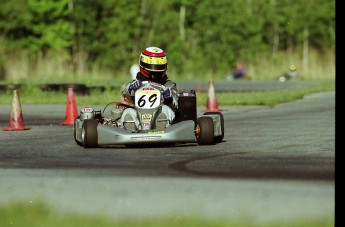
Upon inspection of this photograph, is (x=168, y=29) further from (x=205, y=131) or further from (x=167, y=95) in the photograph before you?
(x=205, y=131)

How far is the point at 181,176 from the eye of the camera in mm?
11703

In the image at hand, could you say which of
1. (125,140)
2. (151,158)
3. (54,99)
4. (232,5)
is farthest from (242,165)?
(232,5)

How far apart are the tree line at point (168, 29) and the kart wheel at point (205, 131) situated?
3823 centimetres

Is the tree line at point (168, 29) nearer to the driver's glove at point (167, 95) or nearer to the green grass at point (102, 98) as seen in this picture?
the green grass at point (102, 98)

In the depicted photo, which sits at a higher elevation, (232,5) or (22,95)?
(232,5)

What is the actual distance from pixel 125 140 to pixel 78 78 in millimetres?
34953

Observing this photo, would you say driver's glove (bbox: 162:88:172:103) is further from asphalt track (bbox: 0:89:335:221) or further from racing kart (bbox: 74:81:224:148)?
asphalt track (bbox: 0:89:335:221)

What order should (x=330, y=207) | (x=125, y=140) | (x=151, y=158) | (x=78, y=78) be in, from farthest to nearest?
(x=78, y=78), (x=125, y=140), (x=151, y=158), (x=330, y=207)

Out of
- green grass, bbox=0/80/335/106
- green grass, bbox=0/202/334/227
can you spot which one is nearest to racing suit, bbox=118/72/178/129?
green grass, bbox=0/202/334/227

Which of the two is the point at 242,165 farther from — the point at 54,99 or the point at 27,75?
the point at 27,75

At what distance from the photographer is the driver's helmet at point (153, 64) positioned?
625 inches

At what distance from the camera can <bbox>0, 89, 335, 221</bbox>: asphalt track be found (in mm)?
9516
